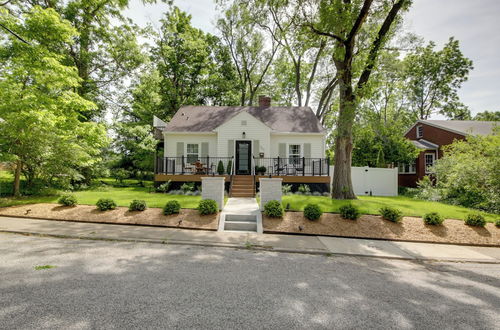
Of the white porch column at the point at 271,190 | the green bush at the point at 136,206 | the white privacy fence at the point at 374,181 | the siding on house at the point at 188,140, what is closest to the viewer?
the green bush at the point at 136,206

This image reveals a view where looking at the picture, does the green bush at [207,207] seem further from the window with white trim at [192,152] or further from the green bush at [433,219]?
the window with white trim at [192,152]

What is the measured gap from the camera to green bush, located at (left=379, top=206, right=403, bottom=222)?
7.95 metres

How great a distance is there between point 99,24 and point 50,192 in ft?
37.8

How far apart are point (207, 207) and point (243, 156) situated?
776 cm

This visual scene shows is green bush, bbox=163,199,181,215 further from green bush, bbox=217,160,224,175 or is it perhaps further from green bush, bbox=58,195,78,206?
green bush, bbox=217,160,224,175

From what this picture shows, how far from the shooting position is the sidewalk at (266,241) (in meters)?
5.93

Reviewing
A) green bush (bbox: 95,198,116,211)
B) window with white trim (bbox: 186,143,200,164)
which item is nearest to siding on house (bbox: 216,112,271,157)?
window with white trim (bbox: 186,143,200,164)

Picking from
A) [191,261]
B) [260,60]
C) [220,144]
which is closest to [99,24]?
[220,144]

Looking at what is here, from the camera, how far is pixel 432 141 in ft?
73.6

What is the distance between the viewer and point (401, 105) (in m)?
31.5

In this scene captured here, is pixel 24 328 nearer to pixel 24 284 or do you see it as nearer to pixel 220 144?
pixel 24 284

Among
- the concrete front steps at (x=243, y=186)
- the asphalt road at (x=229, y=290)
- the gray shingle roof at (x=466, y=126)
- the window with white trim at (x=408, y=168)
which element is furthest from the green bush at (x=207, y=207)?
the gray shingle roof at (x=466, y=126)

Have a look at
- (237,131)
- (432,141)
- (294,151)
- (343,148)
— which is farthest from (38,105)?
(432,141)

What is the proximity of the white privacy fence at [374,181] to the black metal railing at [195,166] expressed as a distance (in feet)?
27.8
